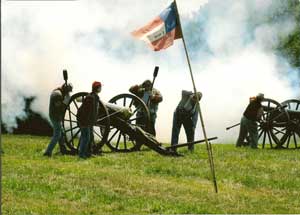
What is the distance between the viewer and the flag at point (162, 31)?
46.7ft

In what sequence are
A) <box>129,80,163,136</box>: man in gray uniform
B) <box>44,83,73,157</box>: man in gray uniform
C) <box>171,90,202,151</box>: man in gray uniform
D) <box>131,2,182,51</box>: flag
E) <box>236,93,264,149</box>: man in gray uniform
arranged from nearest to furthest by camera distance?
<box>131,2,182,51</box>: flag, <box>44,83,73,157</box>: man in gray uniform, <box>171,90,202,151</box>: man in gray uniform, <box>129,80,163,136</box>: man in gray uniform, <box>236,93,264,149</box>: man in gray uniform

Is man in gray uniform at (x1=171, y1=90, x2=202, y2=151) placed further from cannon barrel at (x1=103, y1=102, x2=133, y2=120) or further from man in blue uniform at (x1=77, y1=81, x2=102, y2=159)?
man in blue uniform at (x1=77, y1=81, x2=102, y2=159)

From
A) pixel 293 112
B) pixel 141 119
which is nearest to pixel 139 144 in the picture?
pixel 141 119

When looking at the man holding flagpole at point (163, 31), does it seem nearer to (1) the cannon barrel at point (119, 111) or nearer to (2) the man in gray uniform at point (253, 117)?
(1) the cannon barrel at point (119, 111)

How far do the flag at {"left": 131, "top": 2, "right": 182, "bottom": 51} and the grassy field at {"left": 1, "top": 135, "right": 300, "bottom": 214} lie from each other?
2450 millimetres

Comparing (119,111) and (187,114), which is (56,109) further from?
(187,114)

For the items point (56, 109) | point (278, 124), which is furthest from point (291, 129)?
point (56, 109)

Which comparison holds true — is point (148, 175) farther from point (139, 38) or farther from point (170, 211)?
point (170, 211)

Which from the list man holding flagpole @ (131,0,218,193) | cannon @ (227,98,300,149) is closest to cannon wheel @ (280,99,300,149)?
cannon @ (227,98,300,149)

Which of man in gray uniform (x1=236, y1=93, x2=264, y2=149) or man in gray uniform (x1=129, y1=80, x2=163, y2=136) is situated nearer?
man in gray uniform (x1=129, y1=80, x2=163, y2=136)

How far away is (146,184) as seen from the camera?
14.0 metres

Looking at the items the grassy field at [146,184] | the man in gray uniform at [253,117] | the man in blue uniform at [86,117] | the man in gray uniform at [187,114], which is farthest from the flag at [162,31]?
the man in gray uniform at [253,117]

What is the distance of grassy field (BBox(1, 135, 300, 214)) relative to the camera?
11.9 m

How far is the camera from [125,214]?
444 inches
